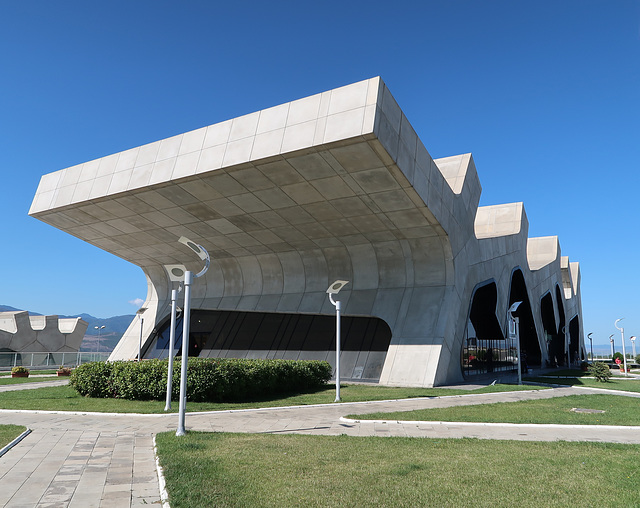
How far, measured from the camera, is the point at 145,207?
23.2m

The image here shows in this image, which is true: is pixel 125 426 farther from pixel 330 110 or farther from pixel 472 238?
pixel 472 238

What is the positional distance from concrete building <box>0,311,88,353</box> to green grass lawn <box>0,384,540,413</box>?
111ft

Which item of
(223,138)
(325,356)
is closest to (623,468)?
(223,138)

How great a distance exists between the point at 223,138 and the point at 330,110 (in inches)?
194

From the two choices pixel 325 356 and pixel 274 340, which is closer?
pixel 325 356

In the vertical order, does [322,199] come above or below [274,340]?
above

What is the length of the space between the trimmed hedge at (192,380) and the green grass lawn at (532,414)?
206 inches

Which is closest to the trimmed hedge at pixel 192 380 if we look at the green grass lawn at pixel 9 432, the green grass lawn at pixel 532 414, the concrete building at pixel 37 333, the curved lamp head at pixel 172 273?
the curved lamp head at pixel 172 273

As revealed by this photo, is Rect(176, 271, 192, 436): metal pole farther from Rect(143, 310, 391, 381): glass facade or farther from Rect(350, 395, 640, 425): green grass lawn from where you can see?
Rect(143, 310, 391, 381): glass facade

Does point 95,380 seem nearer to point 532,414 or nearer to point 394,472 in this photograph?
point 394,472

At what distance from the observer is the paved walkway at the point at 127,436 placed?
610 centimetres

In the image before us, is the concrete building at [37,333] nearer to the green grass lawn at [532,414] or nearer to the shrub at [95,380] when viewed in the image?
the shrub at [95,380]

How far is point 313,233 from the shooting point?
80.9 feet

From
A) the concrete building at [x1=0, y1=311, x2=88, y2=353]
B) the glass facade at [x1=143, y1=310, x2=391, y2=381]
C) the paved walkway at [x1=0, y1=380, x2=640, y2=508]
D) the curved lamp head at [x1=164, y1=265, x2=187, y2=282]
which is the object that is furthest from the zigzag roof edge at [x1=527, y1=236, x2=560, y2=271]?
the concrete building at [x1=0, y1=311, x2=88, y2=353]
